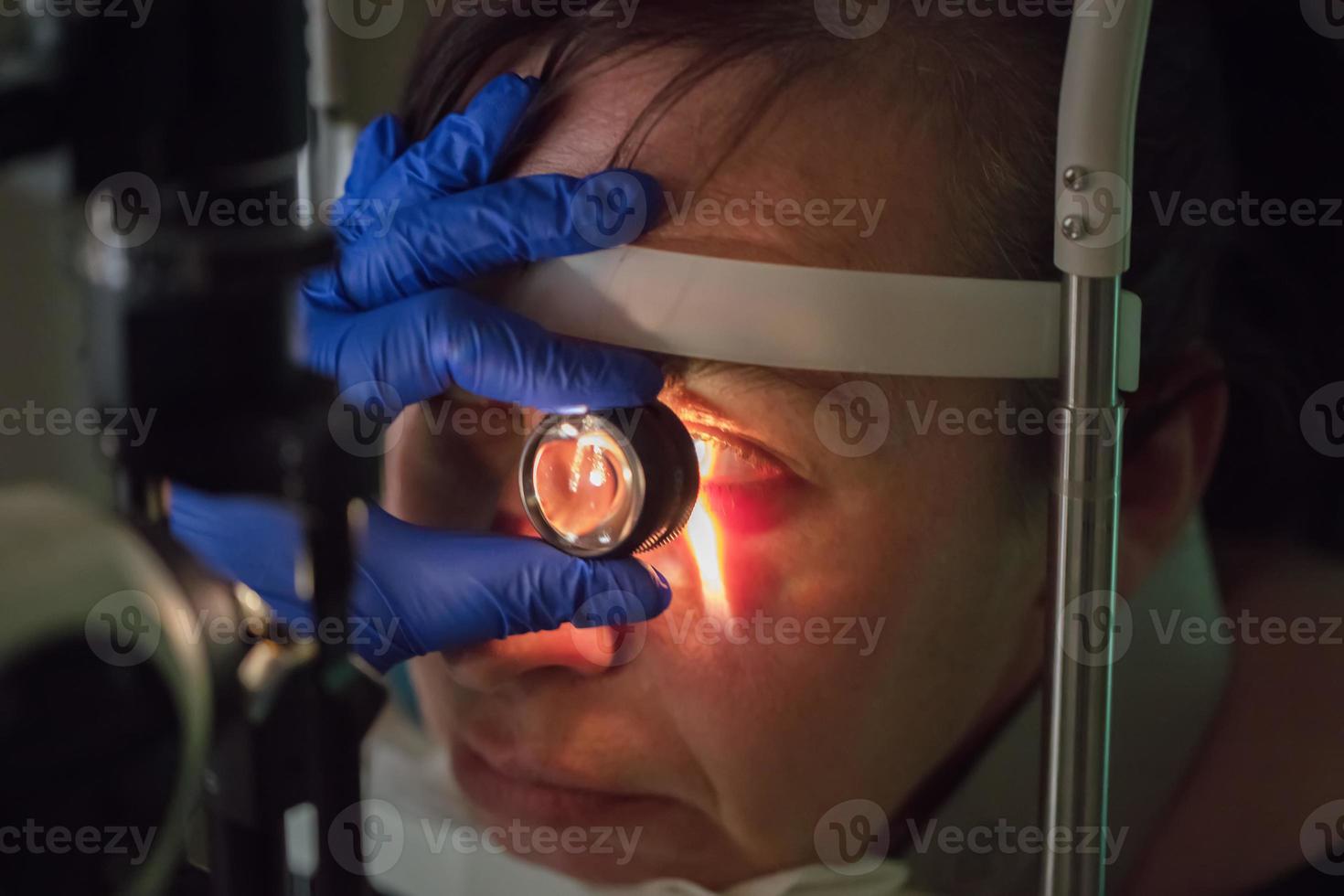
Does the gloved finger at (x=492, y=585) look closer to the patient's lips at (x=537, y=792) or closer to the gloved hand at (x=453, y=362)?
the gloved hand at (x=453, y=362)

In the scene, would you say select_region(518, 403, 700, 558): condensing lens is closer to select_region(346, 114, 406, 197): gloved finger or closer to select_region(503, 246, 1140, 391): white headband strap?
select_region(503, 246, 1140, 391): white headband strap

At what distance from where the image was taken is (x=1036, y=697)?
1.19 meters

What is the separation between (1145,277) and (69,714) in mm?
966

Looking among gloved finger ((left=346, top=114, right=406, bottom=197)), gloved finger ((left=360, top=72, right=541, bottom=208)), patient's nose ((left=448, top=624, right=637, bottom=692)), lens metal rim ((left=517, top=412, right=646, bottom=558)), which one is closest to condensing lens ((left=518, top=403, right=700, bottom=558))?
lens metal rim ((left=517, top=412, right=646, bottom=558))

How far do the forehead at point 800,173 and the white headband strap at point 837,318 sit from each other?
0.04 metres

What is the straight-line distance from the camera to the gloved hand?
39.9 inches

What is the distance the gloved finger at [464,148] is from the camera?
3.53 feet

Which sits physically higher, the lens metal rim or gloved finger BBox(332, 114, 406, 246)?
gloved finger BBox(332, 114, 406, 246)

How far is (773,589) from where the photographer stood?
1093 millimetres

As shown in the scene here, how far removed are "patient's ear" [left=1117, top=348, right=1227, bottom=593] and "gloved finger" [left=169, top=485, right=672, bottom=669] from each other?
44 cm

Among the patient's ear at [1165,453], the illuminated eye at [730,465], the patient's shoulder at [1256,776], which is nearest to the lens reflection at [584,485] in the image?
the illuminated eye at [730,465]

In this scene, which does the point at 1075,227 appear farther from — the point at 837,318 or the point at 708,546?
the point at 708,546

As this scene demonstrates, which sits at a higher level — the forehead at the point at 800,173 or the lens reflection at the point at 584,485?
the forehead at the point at 800,173

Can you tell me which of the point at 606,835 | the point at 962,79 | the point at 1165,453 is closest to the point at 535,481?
the point at 606,835
